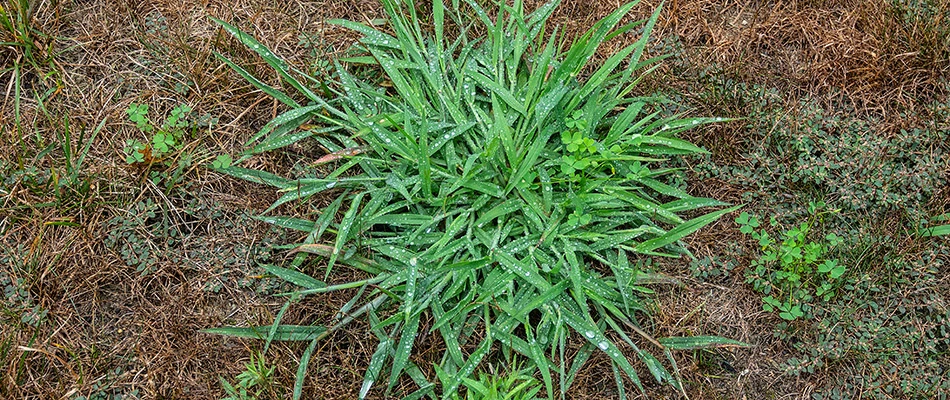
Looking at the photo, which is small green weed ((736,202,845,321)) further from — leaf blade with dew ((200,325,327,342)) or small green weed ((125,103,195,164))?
small green weed ((125,103,195,164))

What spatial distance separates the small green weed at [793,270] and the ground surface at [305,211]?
49mm

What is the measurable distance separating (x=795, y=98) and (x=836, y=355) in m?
0.86

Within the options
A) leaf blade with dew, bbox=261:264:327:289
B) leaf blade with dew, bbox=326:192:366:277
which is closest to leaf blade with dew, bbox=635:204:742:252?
leaf blade with dew, bbox=326:192:366:277

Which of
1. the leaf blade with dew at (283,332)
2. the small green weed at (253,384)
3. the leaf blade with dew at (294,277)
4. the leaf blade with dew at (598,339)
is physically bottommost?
the small green weed at (253,384)

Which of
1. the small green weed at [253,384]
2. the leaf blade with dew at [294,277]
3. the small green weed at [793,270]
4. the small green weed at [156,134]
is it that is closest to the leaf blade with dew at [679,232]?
the small green weed at [793,270]

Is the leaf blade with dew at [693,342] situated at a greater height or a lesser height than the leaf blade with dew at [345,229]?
lesser

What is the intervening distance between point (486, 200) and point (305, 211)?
23.3 inches

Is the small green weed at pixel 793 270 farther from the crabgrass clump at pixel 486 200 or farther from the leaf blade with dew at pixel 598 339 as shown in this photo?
the leaf blade with dew at pixel 598 339

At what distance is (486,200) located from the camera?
2182 millimetres

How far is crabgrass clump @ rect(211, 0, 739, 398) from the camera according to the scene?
2.14 m

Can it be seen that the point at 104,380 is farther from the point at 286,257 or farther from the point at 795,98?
the point at 795,98

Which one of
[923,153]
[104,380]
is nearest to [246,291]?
[104,380]

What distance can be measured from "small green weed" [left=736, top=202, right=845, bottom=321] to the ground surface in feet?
0.16

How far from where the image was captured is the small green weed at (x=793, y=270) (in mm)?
2219
